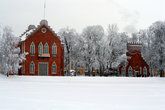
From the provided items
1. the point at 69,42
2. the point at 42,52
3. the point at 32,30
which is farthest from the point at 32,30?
the point at 69,42

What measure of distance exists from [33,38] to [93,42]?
49.7ft

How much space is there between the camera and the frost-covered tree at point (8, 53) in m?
38.7

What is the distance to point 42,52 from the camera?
164 feet

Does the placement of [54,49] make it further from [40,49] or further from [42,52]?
[40,49]

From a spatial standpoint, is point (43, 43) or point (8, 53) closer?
point (8, 53)

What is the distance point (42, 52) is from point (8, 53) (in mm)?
11440

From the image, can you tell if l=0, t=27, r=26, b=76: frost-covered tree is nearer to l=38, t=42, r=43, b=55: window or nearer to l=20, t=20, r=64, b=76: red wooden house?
l=20, t=20, r=64, b=76: red wooden house

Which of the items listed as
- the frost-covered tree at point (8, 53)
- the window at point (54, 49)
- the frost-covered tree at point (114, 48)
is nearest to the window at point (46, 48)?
the window at point (54, 49)

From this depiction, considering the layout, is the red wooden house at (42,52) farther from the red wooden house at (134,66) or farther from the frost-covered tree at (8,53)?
the red wooden house at (134,66)

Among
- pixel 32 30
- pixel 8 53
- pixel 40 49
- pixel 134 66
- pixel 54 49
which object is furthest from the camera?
pixel 134 66

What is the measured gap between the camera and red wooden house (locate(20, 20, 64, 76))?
49594mm

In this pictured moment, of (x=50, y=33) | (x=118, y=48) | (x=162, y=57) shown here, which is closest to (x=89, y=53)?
(x=118, y=48)

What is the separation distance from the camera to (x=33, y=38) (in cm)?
4994

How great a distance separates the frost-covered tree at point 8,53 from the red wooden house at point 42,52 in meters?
8.65
